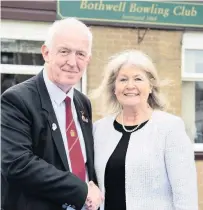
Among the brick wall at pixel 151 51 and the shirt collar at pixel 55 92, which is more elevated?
the brick wall at pixel 151 51

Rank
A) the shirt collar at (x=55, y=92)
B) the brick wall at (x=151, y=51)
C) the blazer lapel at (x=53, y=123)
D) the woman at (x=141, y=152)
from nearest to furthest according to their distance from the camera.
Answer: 1. the blazer lapel at (x=53, y=123)
2. the shirt collar at (x=55, y=92)
3. the woman at (x=141, y=152)
4. the brick wall at (x=151, y=51)

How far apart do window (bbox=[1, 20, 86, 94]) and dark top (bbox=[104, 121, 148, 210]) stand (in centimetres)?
317

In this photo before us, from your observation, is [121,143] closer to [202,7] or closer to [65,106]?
[65,106]

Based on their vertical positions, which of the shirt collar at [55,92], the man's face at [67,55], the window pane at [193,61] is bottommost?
the shirt collar at [55,92]

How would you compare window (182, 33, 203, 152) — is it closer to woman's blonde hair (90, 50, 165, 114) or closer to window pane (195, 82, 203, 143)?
window pane (195, 82, 203, 143)

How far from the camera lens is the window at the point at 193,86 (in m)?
6.07

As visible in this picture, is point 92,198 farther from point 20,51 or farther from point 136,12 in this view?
point 136,12

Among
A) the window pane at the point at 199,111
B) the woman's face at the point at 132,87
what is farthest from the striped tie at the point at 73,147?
the window pane at the point at 199,111

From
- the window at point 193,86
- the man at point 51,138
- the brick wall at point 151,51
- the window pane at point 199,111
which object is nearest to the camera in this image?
the man at point 51,138

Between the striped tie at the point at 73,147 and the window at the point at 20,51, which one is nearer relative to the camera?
the striped tie at the point at 73,147

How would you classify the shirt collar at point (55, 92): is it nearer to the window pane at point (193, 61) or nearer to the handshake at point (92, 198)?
the handshake at point (92, 198)

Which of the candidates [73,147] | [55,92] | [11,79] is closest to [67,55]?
[55,92]

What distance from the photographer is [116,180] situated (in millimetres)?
2529

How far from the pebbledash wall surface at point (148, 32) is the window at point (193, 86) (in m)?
0.01
